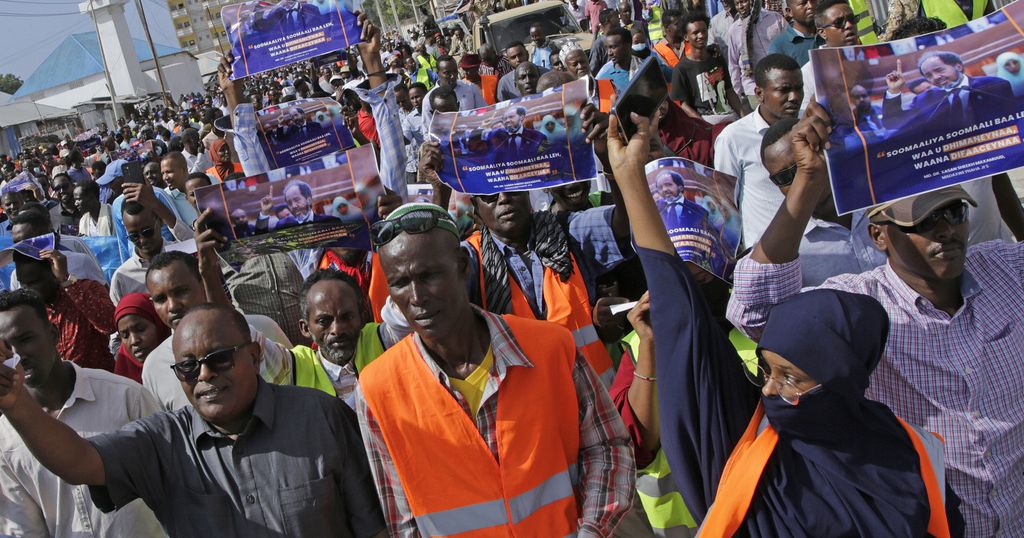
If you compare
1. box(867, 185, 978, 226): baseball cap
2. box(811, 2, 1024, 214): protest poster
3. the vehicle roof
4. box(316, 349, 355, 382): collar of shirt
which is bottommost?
box(316, 349, 355, 382): collar of shirt

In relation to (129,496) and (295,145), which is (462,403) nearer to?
(129,496)

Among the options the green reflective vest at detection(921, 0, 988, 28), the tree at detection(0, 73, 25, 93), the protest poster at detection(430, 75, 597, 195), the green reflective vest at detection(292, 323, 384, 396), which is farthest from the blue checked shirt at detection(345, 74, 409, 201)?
the tree at detection(0, 73, 25, 93)

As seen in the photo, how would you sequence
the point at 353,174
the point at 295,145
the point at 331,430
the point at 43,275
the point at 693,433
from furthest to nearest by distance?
1. the point at 295,145
2. the point at 43,275
3. the point at 353,174
4. the point at 331,430
5. the point at 693,433

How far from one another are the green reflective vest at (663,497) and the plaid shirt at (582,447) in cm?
45

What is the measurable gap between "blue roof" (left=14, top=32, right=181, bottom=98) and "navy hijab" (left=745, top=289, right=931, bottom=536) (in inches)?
2886

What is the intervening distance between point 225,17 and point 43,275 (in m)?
2.03

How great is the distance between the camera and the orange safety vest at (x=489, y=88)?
34.6 ft

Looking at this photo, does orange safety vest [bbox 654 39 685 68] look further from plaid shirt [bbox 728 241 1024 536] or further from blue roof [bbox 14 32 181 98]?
blue roof [bbox 14 32 181 98]

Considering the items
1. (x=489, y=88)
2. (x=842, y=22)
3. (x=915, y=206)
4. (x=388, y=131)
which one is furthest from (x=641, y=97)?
(x=489, y=88)

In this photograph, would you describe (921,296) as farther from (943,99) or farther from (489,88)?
(489,88)

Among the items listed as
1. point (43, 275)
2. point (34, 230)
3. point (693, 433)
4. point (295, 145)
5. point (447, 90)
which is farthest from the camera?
point (447, 90)

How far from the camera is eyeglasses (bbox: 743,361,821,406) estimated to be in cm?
227

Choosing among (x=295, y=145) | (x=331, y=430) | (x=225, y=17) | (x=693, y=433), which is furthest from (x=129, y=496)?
(x=225, y=17)

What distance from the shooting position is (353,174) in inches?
158
